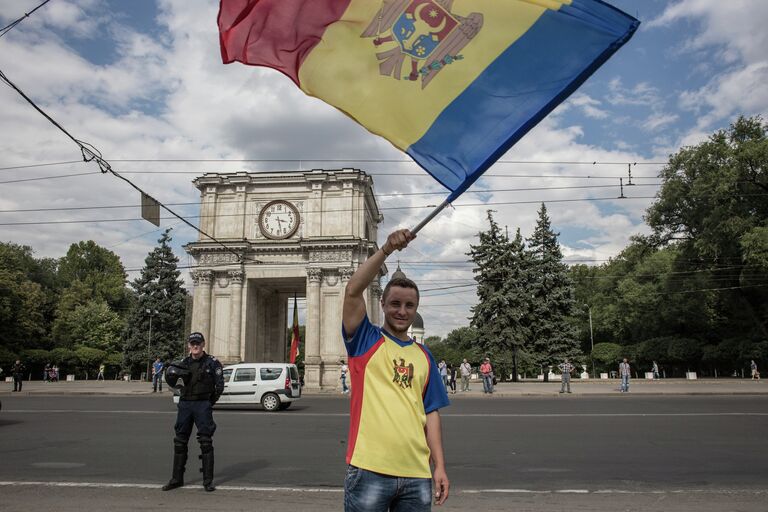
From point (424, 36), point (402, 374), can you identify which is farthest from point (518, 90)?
point (402, 374)

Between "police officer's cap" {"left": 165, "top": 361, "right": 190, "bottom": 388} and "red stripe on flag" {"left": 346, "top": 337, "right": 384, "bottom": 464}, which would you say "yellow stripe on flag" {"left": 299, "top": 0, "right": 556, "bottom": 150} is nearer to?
"red stripe on flag" {"left": 346, "top": 337, "right": 384, "bottom": 464}

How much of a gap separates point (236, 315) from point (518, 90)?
39560 mm

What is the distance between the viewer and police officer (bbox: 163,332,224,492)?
7.55 m

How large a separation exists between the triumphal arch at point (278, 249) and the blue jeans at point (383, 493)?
122ft

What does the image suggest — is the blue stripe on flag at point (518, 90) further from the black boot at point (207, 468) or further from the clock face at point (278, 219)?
the clock face at point (278, 219)

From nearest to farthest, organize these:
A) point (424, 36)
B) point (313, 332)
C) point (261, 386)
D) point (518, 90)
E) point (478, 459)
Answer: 1. point (518, 90)
2. point (424, 36)
3. point (478, 459)
4. point (261, 386)
5. point (313, 332)

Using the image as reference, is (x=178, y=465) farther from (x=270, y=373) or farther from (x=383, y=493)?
(x=270, y=373)

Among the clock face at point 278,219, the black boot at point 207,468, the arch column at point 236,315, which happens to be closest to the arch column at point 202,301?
the arch column at point 236,315

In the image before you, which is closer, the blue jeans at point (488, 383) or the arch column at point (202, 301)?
the blue jeans at point (488, 383)

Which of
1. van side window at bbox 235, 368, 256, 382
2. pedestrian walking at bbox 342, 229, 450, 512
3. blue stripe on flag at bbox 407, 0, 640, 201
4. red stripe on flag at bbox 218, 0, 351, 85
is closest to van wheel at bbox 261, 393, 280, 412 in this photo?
van side window at bbox 235, 368, 256, 382

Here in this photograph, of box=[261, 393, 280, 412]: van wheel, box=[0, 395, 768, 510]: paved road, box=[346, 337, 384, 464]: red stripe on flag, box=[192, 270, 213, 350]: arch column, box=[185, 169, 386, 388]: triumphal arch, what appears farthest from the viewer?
box=[192, 270, 213, 350]: arch column

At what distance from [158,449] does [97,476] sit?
2.65m

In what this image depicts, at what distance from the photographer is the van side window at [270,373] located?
2216 cm

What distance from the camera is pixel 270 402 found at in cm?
2145
